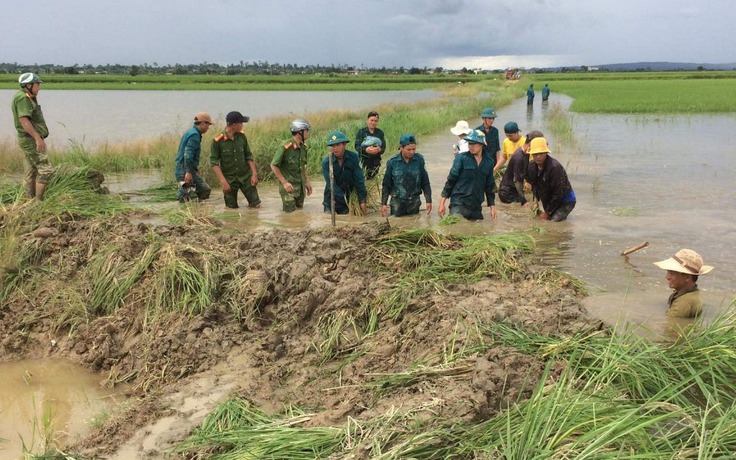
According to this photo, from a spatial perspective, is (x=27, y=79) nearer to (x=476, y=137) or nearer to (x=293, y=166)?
(x=293, y=166)

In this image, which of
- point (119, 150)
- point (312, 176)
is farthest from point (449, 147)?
point (119, 150)

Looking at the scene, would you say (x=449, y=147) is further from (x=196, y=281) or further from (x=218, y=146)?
(x=196, y=281)

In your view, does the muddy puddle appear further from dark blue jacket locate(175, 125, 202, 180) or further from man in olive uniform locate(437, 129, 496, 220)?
man in olive uniform locate(437, 129, 496, 220)

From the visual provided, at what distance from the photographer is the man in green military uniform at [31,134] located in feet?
23.1

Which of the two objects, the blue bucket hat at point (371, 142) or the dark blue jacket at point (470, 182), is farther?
the blue bucket hat at point (371, 142)

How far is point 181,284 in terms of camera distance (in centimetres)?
488

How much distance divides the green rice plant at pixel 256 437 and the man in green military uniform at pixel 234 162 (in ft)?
17.6

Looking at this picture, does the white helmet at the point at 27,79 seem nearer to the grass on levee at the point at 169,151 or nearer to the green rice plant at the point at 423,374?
the grass on levee at the point at 169,151

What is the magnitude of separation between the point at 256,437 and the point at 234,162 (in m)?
6.09

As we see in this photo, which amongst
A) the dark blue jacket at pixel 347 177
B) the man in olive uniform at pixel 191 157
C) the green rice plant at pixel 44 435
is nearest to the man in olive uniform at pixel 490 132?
the dark blue jacket at pixel 347 177

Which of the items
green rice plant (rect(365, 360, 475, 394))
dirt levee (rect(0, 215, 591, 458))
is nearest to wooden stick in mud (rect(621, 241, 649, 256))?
dirt levee (rect(0, 215, 591, 458))

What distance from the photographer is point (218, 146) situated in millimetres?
8273

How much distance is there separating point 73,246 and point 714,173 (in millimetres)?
12437

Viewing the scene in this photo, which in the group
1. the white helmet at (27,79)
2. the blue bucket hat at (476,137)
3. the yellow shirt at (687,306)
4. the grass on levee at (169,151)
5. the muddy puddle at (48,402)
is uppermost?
the white helmet at (27,79)
